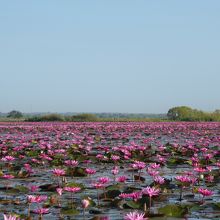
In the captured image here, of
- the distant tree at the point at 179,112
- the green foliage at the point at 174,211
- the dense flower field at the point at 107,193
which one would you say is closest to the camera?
the green foliage at the point at 174,211

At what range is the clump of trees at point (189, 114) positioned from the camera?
47.0 m

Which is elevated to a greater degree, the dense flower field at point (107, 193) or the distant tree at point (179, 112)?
the distant tree at point (179, 112)

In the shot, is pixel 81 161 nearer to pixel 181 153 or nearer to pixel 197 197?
pixel 181 153

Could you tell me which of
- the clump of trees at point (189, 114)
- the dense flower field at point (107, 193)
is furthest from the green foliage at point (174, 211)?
the clump of trees at point (189, 114)

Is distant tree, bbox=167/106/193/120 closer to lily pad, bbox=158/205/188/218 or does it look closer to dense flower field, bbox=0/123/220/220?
dense flower field, bbox=0/123/220/220

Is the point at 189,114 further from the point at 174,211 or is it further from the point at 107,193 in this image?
the point at 174,211

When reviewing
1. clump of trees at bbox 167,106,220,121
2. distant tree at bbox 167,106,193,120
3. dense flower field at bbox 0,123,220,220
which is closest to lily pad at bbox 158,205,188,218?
dense flower field at bbox 0,123,220,220

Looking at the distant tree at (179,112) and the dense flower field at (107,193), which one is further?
→ the distant tree at (179,112)

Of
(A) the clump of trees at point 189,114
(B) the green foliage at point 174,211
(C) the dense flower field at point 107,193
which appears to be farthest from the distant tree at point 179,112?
(B) the green foliage at point 174,211

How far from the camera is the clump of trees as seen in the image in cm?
4700

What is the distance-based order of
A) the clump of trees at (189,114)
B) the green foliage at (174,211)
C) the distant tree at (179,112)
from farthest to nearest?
the distant tree at (179,112), the clump of trees at (189,114), the green foliage at (174,211)

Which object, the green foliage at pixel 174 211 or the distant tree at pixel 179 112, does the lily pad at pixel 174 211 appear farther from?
the distant tree at pixel 179 112

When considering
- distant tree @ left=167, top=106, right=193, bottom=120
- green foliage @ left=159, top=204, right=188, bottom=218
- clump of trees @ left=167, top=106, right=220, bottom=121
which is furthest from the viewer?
distant tree @ left=167, top=106, right=193, bottom=120

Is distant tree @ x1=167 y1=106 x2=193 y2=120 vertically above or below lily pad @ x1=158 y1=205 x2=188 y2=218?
above
